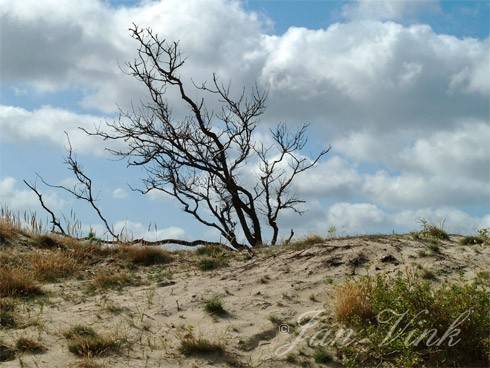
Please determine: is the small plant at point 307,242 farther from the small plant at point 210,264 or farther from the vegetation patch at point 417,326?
the vegetation patch at point 417,326

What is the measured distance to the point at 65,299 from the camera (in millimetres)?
10180

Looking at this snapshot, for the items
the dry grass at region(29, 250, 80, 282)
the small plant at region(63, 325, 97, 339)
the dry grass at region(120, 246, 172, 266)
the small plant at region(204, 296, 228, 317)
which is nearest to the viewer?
the small plant at region(63, 325, 97, 339)

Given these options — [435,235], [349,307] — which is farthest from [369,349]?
[435,235]

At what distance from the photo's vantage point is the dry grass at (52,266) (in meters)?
11.3

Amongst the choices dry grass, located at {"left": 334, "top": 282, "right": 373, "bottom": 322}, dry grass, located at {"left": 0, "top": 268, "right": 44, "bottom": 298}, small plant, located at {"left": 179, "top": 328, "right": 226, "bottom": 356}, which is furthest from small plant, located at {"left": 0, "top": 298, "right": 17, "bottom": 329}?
dry grass, located at {"left": 334, "top": 282, "right": 373, "bottom": 322}

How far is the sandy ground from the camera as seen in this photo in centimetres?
828

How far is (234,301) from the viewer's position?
32.1ft

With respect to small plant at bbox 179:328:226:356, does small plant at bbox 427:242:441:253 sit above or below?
above

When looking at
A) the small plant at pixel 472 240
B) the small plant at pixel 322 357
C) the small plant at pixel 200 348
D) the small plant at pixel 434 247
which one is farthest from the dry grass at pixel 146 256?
the small plant at pixel 472 240

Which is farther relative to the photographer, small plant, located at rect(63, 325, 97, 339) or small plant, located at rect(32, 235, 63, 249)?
small plant, located at rect(32, 235, 63, 249)

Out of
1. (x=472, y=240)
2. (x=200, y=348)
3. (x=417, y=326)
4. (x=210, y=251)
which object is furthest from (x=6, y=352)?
(x=472, y=240)

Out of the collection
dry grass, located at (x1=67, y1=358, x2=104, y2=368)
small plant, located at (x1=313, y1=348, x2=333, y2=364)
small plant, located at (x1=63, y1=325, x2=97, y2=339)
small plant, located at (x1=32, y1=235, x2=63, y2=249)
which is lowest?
dry grass, located at (x1=67, y1=358, x2=104, y2=368)

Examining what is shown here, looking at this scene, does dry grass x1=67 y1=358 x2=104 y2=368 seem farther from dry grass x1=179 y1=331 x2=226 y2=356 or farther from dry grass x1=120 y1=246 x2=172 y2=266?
dry grass x1=120 y1=246 x2=172 y2=266

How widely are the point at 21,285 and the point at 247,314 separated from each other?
362cm
